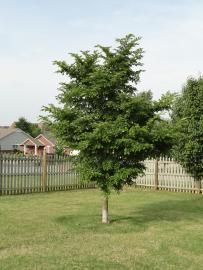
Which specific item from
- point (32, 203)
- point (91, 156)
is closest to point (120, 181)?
point (91, 156)

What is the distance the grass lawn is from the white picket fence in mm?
3924

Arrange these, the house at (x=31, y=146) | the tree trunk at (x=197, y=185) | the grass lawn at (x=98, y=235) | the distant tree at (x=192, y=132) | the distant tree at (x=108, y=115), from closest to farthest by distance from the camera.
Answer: the grass lawn at (x=98, y=235)
the distant tree at (x=108, y=115)
the distant tree at (x=192, y=132)
the tree trunk at (x=197, y=185)
the house at (x=31, y=146)

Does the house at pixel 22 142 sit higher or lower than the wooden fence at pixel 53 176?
higher

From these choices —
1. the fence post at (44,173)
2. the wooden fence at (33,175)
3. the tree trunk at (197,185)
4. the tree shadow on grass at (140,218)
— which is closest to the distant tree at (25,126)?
the wooden fence at (33,175)

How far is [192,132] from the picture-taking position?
61.6 ft

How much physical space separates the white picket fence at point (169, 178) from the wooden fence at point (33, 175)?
3.57 metres

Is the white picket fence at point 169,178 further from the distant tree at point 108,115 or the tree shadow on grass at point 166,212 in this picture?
the distant tree at point 108,115

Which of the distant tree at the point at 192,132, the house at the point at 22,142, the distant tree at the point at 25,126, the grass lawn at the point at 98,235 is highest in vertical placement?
the distant tree at the point at 25,126

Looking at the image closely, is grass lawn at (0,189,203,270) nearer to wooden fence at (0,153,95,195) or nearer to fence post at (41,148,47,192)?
wooden fence at (0,153,95,195)

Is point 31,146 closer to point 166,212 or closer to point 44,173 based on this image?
point 44,173

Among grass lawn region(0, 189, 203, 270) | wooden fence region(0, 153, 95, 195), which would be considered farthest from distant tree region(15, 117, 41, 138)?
grass lawn region(0, 189, 203, 270)

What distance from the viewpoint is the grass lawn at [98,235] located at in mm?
7383

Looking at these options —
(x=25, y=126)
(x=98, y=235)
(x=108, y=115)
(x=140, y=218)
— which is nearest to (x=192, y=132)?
(x=140, y=218)

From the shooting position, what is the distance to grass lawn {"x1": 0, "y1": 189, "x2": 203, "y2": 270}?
7383 millimetres
